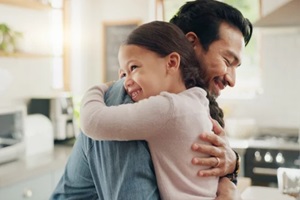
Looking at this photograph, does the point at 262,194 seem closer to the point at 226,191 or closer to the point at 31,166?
the point at 226,191

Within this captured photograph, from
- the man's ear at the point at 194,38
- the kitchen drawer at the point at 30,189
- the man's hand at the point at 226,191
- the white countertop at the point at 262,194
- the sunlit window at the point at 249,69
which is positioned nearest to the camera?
the man's hand at the point at 226,191

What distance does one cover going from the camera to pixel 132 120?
0.85 metres

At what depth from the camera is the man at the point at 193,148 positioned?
0.86 meters

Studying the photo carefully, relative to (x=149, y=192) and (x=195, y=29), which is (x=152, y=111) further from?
(x=195, y=29)

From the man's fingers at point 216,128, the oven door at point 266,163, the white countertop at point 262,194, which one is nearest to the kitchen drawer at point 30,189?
the white countertop at point 262,194

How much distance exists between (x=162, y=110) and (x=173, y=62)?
12 cm

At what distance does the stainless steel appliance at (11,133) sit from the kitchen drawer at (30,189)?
0.26 m

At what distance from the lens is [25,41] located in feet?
11.7

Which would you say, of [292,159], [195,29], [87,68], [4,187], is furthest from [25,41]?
[195,29]

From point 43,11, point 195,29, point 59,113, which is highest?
point 43,11

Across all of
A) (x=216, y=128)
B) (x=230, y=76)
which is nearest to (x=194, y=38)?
(x=230, y=76)

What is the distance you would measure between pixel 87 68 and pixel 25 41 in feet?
3.28

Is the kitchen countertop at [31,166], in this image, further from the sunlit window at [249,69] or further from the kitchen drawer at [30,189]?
the sunlit window at [249,69]

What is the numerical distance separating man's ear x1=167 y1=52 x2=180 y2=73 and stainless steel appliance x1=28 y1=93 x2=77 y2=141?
102 inches
